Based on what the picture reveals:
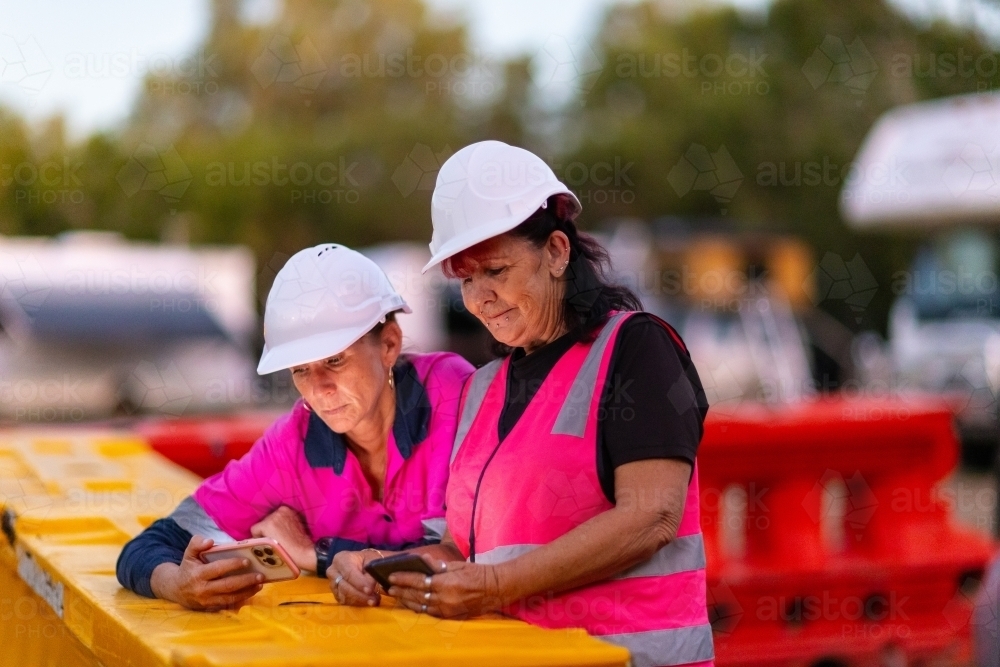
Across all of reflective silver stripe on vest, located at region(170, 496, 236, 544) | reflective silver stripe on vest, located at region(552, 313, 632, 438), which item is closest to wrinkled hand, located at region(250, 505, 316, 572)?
reflective silver stripe on vest, located at region(170, 496, 236, 544)

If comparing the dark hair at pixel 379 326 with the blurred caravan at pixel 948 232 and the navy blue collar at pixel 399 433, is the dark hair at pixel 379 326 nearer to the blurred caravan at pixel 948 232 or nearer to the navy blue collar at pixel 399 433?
the navy blue collar at pixel 399 433

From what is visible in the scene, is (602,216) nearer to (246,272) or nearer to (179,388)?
(246,272)

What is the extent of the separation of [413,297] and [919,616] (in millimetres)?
15146

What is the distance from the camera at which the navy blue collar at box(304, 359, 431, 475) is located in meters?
3.27

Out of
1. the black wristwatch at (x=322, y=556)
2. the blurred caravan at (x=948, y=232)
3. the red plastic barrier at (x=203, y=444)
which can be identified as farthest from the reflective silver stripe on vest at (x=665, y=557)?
the blurred caravan at (x=948, y=232)

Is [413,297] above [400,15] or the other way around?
the other way around

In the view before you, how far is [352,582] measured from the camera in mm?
2842

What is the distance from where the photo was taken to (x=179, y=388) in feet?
63.7

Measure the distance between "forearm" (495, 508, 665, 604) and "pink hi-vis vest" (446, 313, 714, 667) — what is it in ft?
0.23

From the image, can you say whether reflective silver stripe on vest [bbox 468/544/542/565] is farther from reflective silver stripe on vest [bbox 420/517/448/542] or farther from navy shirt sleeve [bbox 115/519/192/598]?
navy shirt sleeve [bbox 115/519/192/598]

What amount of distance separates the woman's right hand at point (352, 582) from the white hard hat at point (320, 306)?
51 centimetres

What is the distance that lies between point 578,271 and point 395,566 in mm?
800

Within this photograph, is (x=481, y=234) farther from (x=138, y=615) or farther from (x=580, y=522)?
(x=138, y=615)

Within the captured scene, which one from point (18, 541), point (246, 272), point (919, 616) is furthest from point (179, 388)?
point (18, 541)
